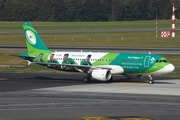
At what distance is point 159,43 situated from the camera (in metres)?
129

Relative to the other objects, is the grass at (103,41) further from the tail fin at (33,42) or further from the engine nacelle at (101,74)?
the engine nacelle at (101,74)

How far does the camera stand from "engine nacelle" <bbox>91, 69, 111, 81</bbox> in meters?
66.2

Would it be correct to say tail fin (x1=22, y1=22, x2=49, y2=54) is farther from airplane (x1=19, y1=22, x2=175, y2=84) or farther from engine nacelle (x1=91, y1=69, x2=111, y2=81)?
engine nacelle (x1=91, y1=69, x2=111, y2=81)

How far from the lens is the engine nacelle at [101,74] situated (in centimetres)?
6617

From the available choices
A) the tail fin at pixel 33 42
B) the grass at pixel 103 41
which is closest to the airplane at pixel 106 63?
the tail fin at pixel 33 42

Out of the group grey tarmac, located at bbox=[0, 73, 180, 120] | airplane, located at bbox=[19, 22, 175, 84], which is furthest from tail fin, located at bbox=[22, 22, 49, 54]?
grey tarmac, located at bbox=[0, 73, 180, 120]

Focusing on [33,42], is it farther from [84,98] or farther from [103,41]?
[103,41]

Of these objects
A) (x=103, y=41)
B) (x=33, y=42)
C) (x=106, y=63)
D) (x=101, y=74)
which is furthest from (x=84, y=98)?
(x=103, y=41)

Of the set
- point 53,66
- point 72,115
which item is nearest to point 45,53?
point 53,66

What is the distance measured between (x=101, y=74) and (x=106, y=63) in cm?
216

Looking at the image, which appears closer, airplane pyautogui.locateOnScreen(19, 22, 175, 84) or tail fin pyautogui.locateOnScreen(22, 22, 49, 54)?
airplane pyautogui.locateOnScreen(19, 22, 175, 84)

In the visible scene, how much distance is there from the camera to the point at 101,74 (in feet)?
217

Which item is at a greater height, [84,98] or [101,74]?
[101,74]

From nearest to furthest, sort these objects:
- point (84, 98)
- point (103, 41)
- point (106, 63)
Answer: point (84, 98) → point (106, 63) → point (103, 41)
